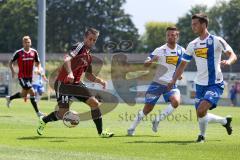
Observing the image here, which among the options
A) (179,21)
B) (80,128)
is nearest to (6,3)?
(179,21)

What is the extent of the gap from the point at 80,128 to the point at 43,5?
790 inches

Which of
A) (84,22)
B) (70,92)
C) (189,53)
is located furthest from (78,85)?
(84,22)

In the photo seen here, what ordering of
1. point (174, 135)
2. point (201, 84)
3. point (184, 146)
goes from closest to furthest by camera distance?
1. point (184, 146)
2. point (201, 84)
3. point (174, 135)

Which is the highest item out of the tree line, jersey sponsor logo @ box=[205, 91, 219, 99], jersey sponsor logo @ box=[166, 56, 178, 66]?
jersey sponsor logo @ box=[166, 56, 178, 66]

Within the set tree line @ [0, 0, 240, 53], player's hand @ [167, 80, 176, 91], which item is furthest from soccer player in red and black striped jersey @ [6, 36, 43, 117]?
tree line @ [0, 0, 240, 53]

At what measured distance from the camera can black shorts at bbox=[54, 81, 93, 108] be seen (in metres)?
13.6

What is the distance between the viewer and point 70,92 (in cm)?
1357

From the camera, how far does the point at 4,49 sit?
396ft

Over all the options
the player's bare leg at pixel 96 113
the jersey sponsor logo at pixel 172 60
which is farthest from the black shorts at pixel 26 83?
the player's bare leg at pixel 96 113

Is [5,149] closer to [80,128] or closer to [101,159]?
[101,159]

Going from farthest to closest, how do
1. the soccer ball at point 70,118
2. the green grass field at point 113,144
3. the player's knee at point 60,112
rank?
the soccer ball at point 70,118 < the player's knee at point 60,112 < the green grass field at point 113,144

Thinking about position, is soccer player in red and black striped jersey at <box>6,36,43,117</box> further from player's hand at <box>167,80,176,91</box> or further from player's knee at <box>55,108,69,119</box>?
player's hand at <box>167,80,176,91</box>

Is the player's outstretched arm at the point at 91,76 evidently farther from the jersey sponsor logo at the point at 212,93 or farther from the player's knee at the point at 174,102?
the jersey sponsor logo at the point at 212,93

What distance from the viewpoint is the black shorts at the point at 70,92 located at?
535 inches
